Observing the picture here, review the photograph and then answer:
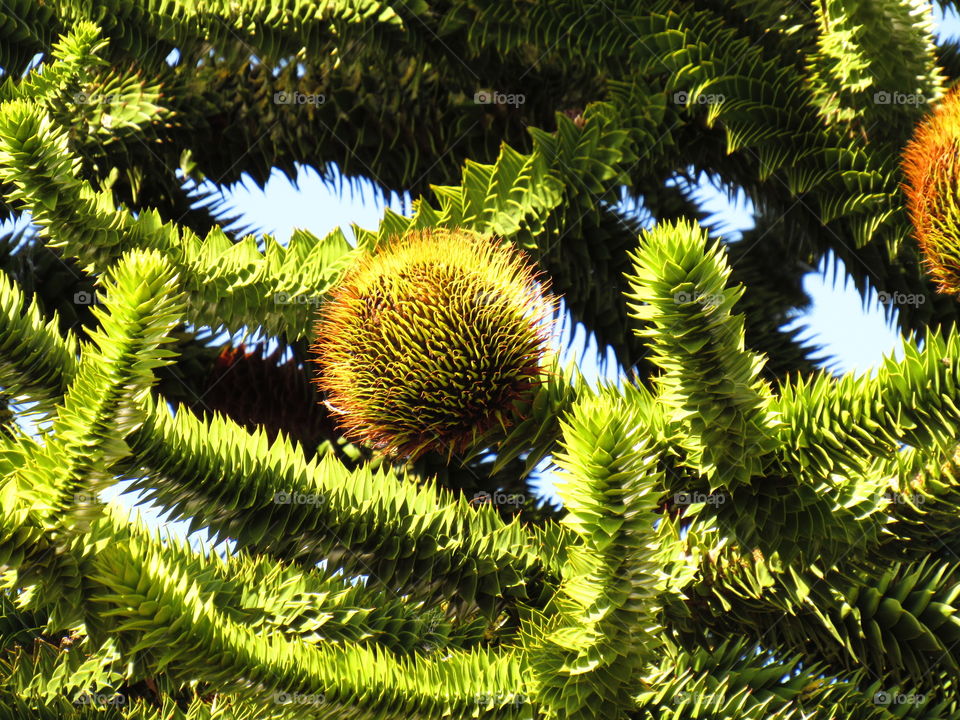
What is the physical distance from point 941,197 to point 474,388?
2.92 ft

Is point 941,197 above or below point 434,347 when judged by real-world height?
above

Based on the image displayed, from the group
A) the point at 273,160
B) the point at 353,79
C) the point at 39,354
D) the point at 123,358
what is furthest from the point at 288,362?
the point at 123,358

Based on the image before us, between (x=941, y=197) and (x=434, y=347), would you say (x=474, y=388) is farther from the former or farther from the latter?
(x=941, y=197)

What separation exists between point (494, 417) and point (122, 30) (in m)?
1.65

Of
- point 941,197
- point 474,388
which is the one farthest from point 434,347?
point 941,197

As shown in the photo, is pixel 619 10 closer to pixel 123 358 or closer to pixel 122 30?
pixel 122 30

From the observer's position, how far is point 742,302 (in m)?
2.96

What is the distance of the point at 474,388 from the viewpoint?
166 centimetres

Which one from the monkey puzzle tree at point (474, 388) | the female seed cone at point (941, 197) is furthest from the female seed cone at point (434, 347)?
the female seed cone at point (941, 197)

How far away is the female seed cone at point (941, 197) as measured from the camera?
69.4 inches

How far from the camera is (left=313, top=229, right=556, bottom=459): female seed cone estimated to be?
5.34 feet

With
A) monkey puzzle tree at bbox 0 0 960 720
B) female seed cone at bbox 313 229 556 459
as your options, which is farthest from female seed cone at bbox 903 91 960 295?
female seed cone at bbox 313 229 556 459

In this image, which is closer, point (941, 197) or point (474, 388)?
point (474, 388)

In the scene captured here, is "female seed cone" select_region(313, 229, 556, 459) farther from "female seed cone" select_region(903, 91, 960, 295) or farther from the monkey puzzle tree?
"female seed cone" select_region(903, 91, 960, 295)
